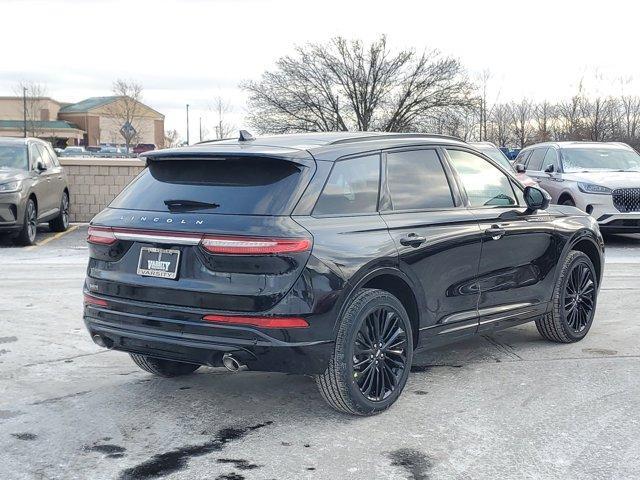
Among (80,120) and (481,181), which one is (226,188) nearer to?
(481,181)

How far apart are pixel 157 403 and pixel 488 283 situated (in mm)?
2430

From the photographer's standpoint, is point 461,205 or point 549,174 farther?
point 549,174

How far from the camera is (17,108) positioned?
107m

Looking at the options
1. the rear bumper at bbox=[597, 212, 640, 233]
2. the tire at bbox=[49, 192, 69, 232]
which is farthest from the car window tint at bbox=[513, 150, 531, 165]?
the tire at bbox=[49, 192, 69, 232]

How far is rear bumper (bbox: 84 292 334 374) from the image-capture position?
15.0 ft

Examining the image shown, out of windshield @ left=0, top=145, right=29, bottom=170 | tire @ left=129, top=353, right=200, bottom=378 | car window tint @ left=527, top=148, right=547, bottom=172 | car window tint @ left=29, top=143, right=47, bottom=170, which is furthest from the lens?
car window tint @ left=527, top=148, right=547, bottom=172

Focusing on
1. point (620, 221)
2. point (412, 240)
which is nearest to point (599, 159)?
point (620, 221)

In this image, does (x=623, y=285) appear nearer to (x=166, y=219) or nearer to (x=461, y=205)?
(x=461, y=205)

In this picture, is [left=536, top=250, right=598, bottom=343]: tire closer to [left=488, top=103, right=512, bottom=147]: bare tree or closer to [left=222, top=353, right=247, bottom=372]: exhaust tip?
[left=222, top=353, right=247, bottom=372]: exhaust tip

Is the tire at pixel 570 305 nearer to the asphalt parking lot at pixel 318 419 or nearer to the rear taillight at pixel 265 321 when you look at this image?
the asphalt parking lot at pixel 318 419

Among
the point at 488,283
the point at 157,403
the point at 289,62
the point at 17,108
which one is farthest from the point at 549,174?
the point at 17,108

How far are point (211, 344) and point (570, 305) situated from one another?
11.6ft

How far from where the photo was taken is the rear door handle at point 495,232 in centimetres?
596

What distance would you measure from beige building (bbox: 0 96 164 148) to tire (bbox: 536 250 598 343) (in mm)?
93736
